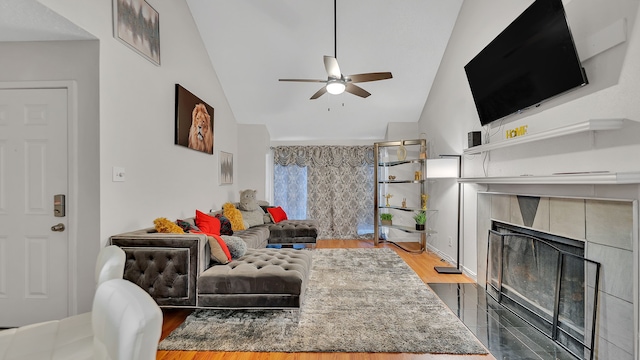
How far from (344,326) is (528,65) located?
104 inches

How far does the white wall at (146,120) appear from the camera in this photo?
233cm

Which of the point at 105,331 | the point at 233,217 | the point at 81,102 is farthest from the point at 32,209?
the point at 233,217

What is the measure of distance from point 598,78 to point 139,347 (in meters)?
2.82

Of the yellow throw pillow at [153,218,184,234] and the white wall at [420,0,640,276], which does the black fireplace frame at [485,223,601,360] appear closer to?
the white wall at [420,0,640,276]

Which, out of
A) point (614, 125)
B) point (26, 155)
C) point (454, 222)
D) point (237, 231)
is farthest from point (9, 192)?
point (454, 222)

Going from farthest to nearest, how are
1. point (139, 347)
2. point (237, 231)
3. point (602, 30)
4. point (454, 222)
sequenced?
point (237, 231) → point (454, 222) → point (602, 30) → point (139, 347)

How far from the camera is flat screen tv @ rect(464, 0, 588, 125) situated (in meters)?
1.99

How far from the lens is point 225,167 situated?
16.9 feet

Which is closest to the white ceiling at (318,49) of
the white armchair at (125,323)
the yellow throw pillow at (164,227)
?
the yellow throw pillow at (164,227)

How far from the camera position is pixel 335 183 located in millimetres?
6242

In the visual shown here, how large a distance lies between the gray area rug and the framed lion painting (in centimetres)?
216

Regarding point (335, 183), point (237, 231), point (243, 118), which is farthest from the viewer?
point (335, 183)

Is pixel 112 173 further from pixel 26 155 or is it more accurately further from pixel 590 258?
pixel 590 258

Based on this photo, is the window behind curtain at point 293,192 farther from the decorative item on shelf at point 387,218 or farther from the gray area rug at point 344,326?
the gray area rug at point 344,326
